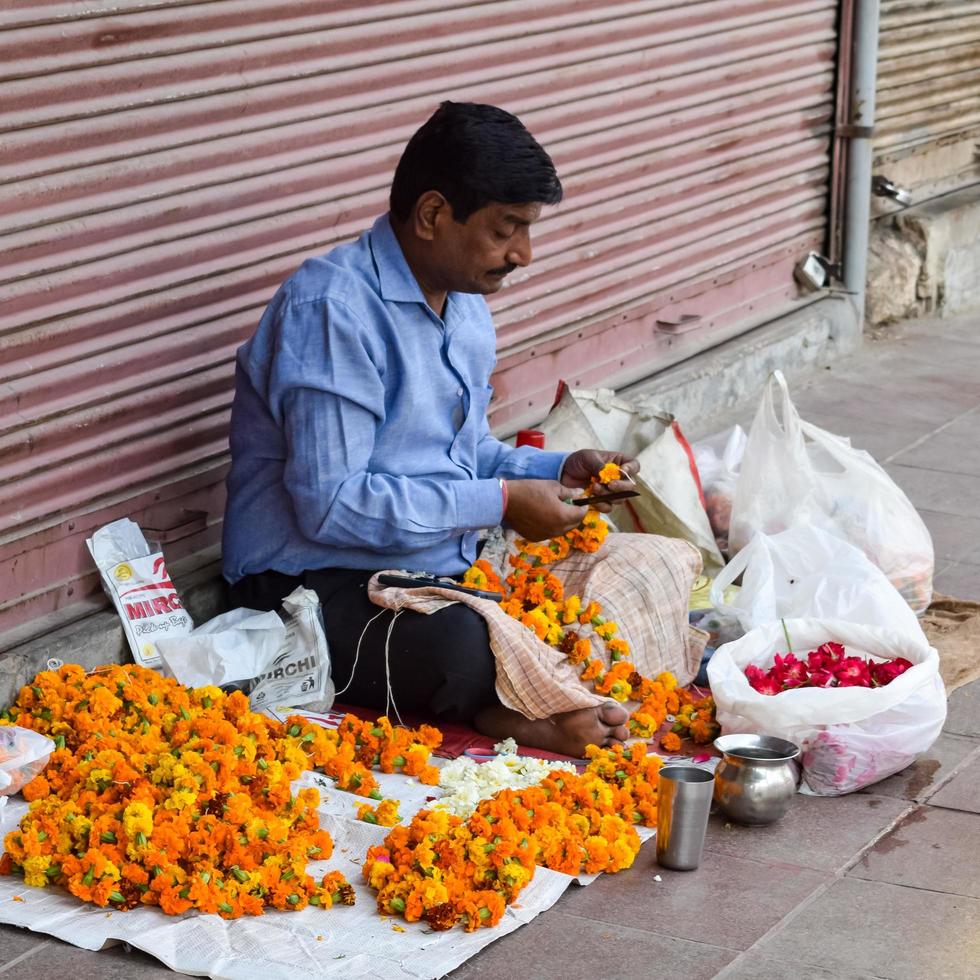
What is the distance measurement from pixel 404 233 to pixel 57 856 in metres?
1.75

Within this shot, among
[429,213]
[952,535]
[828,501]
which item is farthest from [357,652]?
[952,535]

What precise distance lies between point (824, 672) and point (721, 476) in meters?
1.58

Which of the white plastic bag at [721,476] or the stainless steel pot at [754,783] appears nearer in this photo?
the stainless steel pot at [754,783]

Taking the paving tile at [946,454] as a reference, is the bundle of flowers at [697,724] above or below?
above

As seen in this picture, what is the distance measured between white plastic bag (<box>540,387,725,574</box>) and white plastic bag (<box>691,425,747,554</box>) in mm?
147

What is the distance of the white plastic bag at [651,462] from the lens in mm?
5031

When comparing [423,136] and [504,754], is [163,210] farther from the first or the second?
[504,754]

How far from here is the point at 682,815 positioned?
3.39m

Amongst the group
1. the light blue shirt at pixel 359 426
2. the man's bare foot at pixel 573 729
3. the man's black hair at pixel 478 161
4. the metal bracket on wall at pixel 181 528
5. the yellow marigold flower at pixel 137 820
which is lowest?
the man's bare foot at pixel 573 729

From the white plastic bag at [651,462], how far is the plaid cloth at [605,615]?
40 centimetres

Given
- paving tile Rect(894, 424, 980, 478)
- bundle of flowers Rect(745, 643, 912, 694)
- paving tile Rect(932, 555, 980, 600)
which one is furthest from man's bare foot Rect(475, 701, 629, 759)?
paving tile Rect(894, 424, 980, 478)

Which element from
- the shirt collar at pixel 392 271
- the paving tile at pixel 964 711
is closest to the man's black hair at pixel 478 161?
the shirt collar at pixel 392 271

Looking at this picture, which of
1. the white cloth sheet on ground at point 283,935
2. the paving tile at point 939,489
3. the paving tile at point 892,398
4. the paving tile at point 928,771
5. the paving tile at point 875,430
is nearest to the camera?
the white cloth sheet on ground at point 283,935

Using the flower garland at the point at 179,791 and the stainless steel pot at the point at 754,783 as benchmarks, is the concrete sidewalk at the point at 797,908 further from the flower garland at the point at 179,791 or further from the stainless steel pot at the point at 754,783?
the flower garland at the point at 179,791
